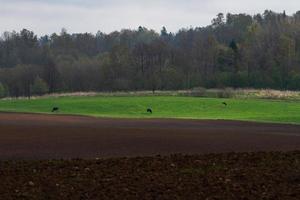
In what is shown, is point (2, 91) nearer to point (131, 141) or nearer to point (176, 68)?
point (176, 68)

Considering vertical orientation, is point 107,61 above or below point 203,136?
above

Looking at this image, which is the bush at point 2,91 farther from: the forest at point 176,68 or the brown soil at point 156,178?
the brown soil at point 156,178

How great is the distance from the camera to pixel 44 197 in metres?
12.0

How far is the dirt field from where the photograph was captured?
72.7 ft

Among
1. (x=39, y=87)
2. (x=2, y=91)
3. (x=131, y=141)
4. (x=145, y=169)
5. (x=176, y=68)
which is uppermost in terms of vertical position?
(x=176, y=68)

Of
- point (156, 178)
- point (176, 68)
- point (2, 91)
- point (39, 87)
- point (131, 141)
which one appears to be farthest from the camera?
point (176, 68)

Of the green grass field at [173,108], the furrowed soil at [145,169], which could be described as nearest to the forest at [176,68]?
the green grass field at [173,108]

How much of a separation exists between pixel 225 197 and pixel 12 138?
18.4 m

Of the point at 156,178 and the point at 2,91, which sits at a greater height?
the point at 2,91

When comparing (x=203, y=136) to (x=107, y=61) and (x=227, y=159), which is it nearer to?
(x=227, y=159)

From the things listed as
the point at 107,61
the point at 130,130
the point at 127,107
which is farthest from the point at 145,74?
the point at 130,130

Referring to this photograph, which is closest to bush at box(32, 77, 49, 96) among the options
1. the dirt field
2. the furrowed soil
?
the dirt field

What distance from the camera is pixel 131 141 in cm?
2653

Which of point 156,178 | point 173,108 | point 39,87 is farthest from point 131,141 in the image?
point 39,87
